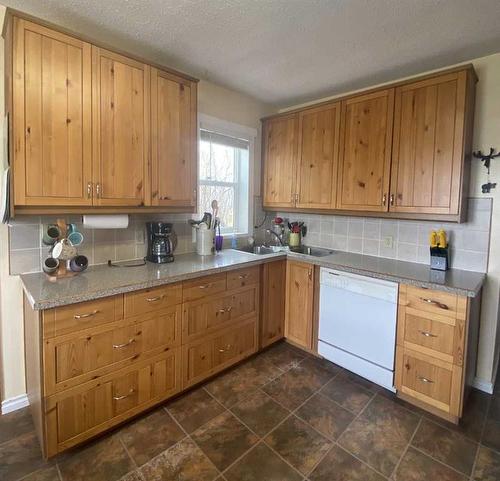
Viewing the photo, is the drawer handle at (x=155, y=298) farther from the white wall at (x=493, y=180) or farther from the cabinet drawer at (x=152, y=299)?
the white wall at (x=493, y=180)

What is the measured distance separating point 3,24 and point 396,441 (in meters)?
3.18

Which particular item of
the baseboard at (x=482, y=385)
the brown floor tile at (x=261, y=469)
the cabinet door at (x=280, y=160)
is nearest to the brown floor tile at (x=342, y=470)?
the brown floor tile at (x=261, y=469)

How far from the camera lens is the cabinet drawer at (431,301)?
74.2 inches

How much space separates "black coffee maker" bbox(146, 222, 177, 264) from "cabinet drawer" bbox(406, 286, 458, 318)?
1693 millimetres

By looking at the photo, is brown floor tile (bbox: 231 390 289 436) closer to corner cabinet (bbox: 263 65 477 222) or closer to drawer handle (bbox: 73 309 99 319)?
drawer handle (bbox: 73 309 99 319)

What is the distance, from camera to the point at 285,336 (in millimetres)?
2906

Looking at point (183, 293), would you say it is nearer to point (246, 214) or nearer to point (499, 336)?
point (246, 214)

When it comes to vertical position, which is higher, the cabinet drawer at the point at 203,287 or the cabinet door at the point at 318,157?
the cabinet door at the point at 318,157

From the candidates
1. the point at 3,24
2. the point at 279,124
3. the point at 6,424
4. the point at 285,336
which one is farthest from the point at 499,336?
the point at 3,24

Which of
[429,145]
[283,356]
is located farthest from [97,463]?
[429,145]

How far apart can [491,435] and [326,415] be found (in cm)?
94

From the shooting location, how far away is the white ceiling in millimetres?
1680

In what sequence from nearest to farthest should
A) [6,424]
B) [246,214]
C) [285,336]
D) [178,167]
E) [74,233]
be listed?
[6,424], [74,233], [178,167], [285,336], [246,214]

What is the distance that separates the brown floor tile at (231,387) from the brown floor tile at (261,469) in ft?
1.42
